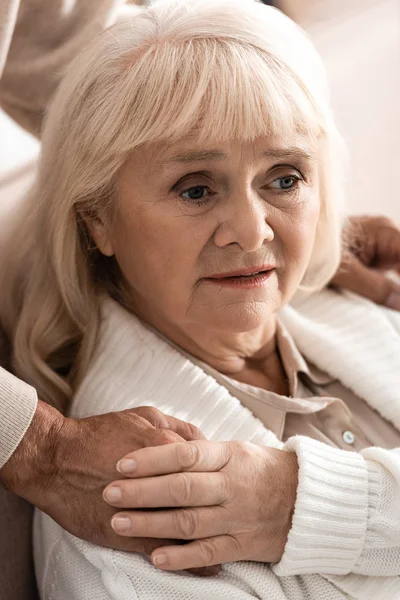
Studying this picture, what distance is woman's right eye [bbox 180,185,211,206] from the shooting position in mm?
1477

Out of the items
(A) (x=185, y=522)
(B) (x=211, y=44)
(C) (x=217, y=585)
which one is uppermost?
(B) (x=211, y=44)

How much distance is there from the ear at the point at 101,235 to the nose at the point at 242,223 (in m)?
0.25

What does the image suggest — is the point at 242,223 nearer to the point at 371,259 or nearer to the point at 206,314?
the point at 206,314

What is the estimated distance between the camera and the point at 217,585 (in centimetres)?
132

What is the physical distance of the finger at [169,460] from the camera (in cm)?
127

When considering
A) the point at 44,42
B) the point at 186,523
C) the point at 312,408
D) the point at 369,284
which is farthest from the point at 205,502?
the point at 44,42

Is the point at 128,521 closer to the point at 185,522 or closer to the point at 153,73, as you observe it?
the point at 185,522

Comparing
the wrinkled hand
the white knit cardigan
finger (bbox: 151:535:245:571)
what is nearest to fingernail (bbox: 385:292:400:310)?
the wrinkled hand

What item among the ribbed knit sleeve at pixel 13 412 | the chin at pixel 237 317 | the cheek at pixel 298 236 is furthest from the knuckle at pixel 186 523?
the cheek at pixel 298 236

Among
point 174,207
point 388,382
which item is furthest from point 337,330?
point 174,207

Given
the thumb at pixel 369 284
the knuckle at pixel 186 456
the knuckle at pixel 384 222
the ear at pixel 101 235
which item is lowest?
the thumb at pixel 369 284

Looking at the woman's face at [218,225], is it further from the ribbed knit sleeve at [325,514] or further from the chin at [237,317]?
the ribbed knit sleeve at [325,514]

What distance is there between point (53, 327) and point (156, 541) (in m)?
0.53

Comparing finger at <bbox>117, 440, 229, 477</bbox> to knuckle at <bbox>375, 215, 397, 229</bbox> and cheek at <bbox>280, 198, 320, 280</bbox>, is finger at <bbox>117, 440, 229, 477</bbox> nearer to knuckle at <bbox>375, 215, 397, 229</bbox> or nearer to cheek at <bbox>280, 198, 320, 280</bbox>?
cheek at <bbox>280, 198, 320, 280</bbox>
